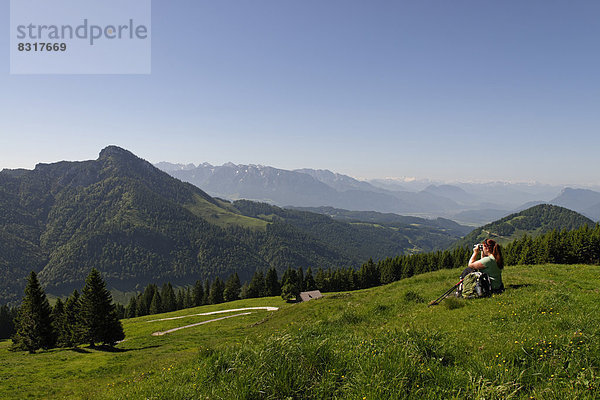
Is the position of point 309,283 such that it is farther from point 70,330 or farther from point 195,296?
point 70,330

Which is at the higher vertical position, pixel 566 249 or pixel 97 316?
pixel 566 249

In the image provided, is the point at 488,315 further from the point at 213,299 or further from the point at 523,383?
the point at 213,299

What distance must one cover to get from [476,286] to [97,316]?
45562mm

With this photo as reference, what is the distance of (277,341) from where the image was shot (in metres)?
6.80

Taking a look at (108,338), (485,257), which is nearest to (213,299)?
(108,338)

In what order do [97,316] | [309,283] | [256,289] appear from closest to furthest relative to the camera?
[97,316], [309,283], [256,289]

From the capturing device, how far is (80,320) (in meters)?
39.1

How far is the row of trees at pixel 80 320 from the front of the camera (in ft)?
123

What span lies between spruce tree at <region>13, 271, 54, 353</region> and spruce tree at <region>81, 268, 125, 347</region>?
260 inches

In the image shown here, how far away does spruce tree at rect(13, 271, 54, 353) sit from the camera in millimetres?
39000

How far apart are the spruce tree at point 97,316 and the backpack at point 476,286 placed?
4292 centimetres

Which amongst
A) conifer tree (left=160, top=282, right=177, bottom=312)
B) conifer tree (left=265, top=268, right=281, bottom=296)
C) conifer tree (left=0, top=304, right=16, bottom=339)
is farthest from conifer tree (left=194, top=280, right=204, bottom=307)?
conifer tree (left=0, top=304, right=16, bottom=339)

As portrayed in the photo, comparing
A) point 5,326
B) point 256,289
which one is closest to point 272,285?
point 256,289

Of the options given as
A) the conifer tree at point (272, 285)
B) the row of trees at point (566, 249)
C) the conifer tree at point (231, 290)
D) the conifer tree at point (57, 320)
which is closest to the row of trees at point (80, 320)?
the conifer tree at point (57, 320)
